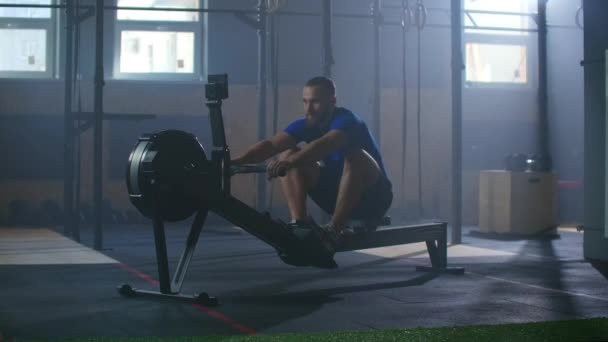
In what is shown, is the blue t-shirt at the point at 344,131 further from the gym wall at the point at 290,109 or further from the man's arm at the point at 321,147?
the gym wall at the point at 290,109

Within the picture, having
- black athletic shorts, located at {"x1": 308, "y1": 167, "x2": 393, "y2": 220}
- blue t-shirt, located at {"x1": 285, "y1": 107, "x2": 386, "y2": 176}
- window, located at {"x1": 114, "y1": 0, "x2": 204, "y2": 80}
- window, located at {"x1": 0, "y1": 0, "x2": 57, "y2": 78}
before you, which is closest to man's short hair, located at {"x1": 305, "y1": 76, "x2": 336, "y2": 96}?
blue t-shirt, located at {"x1": 285, "y1": 107, "x2": 386, "y2": 176}

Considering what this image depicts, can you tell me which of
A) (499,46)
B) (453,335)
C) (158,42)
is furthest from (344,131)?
(499,46)

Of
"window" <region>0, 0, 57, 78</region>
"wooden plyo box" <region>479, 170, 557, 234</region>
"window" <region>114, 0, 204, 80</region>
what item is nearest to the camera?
"wooden plyo box" <region>479, 170, 557, 234</region>

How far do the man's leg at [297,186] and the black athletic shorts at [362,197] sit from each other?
0.26ft

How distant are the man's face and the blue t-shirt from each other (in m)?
0.04

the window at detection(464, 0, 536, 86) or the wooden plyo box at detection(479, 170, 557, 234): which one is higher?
the window at detection(464, 0, 536, 86)

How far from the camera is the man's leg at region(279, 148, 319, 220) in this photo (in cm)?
428

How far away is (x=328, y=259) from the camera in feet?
13.8

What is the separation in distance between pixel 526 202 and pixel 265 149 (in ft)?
12.9

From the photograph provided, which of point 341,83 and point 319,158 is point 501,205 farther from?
point 319,158

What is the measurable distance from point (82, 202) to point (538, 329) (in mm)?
6812

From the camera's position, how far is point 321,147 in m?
4.16

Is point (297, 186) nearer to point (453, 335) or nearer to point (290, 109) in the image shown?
point (453, 335)

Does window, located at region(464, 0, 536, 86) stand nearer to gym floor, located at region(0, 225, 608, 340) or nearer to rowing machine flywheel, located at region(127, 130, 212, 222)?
gym floor, located at region(0, 225, 608, 340)
